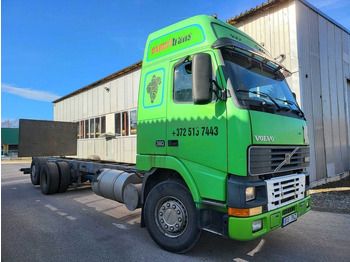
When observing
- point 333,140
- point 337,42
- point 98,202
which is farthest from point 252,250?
point 337,42

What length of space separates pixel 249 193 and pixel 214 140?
2.48ft

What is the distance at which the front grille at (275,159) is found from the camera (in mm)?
2884

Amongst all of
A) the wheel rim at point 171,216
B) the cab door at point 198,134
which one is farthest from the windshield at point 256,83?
the wheel rim at point 171,216

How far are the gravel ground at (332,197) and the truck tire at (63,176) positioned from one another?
709 centimetres

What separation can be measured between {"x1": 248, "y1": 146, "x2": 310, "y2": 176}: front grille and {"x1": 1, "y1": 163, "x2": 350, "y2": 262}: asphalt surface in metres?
1.29

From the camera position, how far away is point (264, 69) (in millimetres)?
3787

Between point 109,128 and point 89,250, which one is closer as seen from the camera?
point 89,250

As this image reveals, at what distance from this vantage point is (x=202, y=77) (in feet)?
9.89

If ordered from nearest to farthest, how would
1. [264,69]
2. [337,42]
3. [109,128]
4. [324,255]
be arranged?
[324,255]
[264,69]
[337,42]
[109,128]

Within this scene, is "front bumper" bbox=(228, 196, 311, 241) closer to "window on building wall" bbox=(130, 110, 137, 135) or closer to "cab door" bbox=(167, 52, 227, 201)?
"cab door" bbox=(167, 52, 227, 201)

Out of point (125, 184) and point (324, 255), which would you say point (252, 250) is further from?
point (125, 184)

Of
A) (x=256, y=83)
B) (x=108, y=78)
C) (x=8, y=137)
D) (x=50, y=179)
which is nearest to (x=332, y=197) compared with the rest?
(x=256, y=83)

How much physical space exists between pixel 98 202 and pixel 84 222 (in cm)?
173

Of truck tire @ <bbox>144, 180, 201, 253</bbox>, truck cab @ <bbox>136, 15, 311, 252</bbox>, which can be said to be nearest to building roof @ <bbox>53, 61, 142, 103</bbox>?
truck cab @ <bbox>136, 15, 311, 252</bbox>
